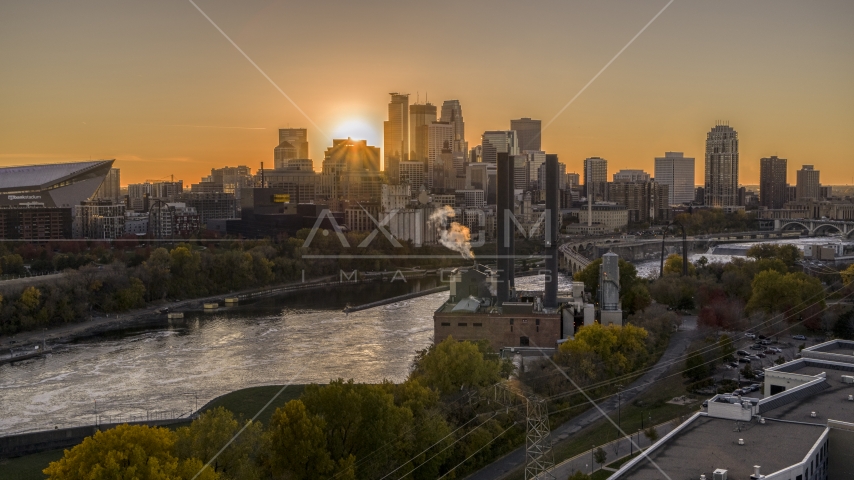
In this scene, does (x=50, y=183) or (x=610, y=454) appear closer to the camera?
(x=610, y=454)

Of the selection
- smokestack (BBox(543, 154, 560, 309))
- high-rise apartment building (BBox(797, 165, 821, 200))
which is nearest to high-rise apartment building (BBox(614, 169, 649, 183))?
high-rise apartment building (BBox(797, 165, 821, 200))

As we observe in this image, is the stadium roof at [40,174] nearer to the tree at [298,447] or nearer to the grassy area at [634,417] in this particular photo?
the grassy area at [634,417]

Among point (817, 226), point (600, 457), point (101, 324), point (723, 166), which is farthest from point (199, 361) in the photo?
point (723, 166)

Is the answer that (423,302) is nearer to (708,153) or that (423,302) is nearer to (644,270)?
(644,270)

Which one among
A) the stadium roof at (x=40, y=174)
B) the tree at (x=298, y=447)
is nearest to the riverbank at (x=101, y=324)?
the tree at (x=298, y=447)

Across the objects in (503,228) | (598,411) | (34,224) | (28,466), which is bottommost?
(28,466)

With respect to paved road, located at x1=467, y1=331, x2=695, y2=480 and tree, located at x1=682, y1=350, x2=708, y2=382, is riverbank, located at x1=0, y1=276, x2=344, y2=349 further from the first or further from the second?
tree, located at x1=682, y1=350, x2=708, y2=382

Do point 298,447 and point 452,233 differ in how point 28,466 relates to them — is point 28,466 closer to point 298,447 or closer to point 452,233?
point 298,447
